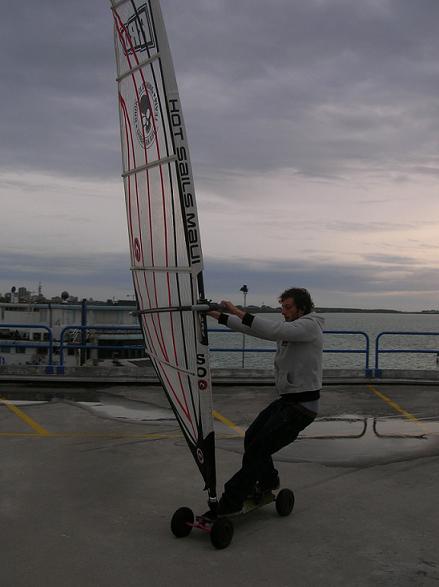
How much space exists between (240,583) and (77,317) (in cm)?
4132

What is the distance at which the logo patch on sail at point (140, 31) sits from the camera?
4.42m

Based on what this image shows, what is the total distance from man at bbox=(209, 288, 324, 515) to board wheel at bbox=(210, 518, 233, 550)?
16cm

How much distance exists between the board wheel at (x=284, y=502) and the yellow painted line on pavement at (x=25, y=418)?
4.01 m

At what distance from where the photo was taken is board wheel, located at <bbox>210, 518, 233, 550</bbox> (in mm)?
4207

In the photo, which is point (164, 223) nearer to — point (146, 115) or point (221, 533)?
point (146, 115)

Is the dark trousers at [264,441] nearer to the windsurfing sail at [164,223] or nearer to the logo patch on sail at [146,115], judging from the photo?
the windsurfing sail at [164,223]

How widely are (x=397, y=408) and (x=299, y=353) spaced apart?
625 cm

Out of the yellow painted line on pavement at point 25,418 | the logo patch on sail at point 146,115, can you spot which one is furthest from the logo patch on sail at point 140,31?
the yellow painted line on pavement at point 25,418

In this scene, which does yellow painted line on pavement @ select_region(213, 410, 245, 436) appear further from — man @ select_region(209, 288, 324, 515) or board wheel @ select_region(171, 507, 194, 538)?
board wheel @ select_region(171, 507, 194, 538)

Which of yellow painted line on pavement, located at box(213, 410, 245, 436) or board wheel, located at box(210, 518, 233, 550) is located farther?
yellow painted line on pavement, located at box(213, 410, 245, 436)

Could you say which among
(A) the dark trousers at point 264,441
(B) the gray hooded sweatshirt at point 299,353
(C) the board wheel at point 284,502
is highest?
(B) the gray hooded sweatshirt at point 299,353

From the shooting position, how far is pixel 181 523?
4.43 m

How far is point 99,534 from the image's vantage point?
4516mm

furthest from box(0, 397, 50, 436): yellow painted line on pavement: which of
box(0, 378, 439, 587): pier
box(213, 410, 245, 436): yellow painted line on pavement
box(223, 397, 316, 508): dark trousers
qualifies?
box(223, 397, 316, 508): dark trousers
